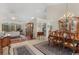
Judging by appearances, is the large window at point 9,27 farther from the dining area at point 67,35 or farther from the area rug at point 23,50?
the dining area at point 67,35

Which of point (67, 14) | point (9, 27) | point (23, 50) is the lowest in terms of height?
point (23, 50)

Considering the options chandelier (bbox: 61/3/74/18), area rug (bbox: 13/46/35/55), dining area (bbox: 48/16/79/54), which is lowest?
area rug (bbox: 13/46/35/55)

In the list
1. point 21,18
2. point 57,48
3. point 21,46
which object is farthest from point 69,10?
point 21,46

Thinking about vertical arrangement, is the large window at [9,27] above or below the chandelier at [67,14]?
below

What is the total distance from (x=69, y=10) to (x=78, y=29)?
1.26 ft

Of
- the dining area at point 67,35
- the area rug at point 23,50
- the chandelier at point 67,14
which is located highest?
the chandelier at point 67,14

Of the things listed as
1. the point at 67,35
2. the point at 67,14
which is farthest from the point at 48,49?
the point at 67,14

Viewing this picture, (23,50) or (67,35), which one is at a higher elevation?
(67,35)

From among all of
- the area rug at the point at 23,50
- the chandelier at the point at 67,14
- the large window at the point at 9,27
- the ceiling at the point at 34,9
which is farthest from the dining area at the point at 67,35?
the large window at the point at 9,27

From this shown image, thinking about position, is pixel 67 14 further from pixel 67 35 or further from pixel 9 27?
pixel 9 27

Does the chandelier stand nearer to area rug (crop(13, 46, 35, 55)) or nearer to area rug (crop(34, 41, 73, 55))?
area rug (crop(34, 41, 73, 55))

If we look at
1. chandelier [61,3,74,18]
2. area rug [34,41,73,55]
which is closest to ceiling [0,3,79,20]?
chandelier [61,3,74,18]

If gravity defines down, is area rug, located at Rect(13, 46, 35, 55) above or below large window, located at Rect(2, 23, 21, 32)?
below

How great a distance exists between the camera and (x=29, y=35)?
2.29 m
